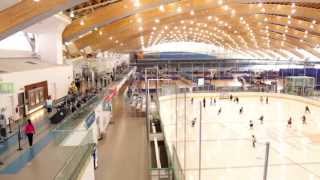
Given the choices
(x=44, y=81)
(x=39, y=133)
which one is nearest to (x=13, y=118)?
(x=39, y=133)

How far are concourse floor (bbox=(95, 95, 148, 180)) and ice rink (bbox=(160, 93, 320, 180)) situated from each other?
5.36ft

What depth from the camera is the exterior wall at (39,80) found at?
38.4ft

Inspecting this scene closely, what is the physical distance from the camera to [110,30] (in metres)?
28.5

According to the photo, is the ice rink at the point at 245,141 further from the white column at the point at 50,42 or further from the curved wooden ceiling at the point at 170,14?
the white column at the point at 50,42

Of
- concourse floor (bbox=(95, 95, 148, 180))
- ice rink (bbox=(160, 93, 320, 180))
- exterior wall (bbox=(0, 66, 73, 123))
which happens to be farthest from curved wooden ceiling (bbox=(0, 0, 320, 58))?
ice rink (bbox=(160, 93, 320, 180))

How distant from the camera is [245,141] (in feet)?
60.8

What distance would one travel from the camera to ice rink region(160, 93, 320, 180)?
13656 mm

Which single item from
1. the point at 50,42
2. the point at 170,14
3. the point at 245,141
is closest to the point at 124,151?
the point at 245,141

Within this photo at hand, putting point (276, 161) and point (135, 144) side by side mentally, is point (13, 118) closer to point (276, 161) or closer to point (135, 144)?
point (135, 144)

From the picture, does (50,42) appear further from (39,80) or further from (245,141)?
(245,141)

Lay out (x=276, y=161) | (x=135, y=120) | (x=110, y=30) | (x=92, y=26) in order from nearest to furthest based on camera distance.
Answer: (x=276, y=161)
(x=92, y=26)
(x=135, y=120)
(x=110, y=30)

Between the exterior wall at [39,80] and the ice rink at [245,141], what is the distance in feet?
20.7

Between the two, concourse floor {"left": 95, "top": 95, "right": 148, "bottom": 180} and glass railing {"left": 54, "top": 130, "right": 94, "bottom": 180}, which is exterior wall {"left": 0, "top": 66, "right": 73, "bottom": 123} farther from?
glass railing {"left": 54, "top": 130, "right": 94, "bottom": 180}

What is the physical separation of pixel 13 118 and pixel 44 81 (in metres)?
3.65
